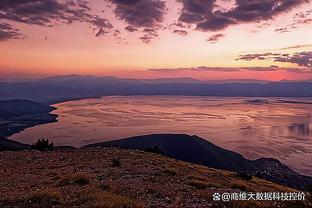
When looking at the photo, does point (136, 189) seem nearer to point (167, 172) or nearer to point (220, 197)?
point (220, 197)

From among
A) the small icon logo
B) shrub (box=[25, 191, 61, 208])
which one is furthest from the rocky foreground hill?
the small icon logo

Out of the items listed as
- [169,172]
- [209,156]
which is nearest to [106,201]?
[169,172]

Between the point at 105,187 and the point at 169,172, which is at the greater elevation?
the point at 105,187

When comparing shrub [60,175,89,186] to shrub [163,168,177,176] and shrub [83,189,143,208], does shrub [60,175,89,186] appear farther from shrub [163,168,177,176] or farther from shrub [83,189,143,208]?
shrub [163,168,177,176]

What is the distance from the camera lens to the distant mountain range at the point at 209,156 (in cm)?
11881

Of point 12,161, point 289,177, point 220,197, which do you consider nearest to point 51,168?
point 12,161

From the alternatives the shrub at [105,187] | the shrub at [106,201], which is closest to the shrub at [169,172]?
the shrub at [105,187]

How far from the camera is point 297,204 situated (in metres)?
11.4

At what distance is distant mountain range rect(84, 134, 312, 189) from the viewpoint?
119 meters

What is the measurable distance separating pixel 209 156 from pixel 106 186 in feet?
476

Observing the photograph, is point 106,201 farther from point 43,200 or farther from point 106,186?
point 106,186

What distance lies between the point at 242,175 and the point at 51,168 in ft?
52.3

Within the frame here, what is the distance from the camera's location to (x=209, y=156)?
156 m

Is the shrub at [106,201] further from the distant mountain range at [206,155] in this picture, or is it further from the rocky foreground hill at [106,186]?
the distant mountain range at [206,155]
